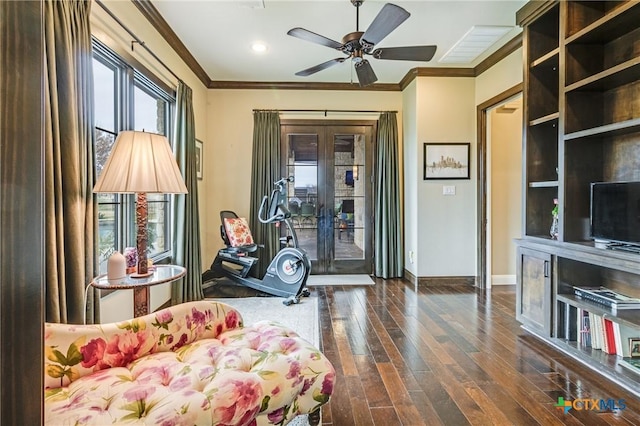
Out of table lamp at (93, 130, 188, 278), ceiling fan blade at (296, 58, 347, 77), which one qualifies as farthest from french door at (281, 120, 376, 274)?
table lamp at (93, 130, 188, 278)

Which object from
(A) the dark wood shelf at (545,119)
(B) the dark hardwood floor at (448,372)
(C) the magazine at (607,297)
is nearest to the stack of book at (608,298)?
(C) the magazine at (607,297)

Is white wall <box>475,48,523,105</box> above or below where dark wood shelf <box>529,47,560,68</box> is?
above

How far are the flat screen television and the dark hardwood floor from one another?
0.94m

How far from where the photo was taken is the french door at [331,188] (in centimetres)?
518

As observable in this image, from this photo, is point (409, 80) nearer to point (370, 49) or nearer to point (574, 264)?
point (370, 49)

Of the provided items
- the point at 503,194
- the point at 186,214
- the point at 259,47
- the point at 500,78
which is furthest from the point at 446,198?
the point at 186,214

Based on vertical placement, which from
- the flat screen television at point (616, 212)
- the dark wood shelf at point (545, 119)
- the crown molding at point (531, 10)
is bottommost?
the flat screen television at point (616, 212)

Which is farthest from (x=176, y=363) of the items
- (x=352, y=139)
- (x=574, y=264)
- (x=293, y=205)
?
(x=352, y=139)

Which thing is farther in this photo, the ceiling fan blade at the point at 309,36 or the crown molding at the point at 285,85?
the crown molding at the point at 285,85

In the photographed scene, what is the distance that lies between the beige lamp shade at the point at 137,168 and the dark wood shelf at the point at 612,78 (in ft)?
9.48

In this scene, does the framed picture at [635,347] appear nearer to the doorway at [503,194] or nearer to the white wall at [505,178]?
the doorway at [503,194]

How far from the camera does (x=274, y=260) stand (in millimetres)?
4203
